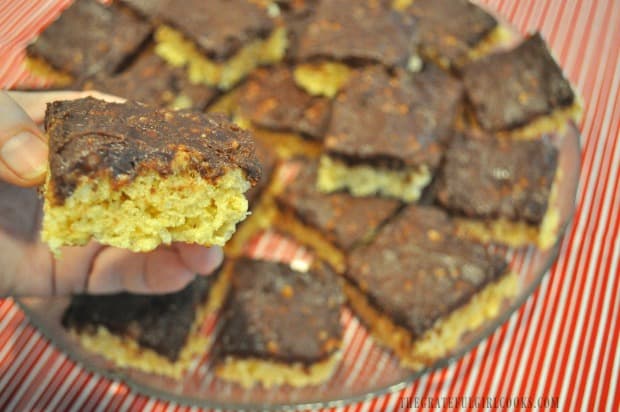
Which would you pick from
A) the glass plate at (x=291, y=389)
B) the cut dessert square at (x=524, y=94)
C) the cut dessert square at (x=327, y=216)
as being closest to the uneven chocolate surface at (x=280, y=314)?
the glass plate at (x=291, y=389)

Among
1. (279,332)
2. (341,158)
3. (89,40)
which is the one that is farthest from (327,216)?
(89,40)

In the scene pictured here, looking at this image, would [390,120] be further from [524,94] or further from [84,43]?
[84,43]

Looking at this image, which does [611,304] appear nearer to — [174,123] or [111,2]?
[174,123]

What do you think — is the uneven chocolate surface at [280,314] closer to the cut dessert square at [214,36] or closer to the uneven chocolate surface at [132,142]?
the uneven chocolate surface at [132,142]

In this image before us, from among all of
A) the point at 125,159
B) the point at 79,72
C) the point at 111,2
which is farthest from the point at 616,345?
the point at 111,2

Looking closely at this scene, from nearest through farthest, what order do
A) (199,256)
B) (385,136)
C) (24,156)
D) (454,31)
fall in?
(24,156)
(199,256)
(385,136)
(454,31)

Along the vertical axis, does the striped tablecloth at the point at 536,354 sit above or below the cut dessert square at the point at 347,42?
below

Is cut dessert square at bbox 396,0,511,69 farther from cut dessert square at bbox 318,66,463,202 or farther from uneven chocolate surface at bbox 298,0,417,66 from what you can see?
cut dessert square at bbox 318,66,463,202
